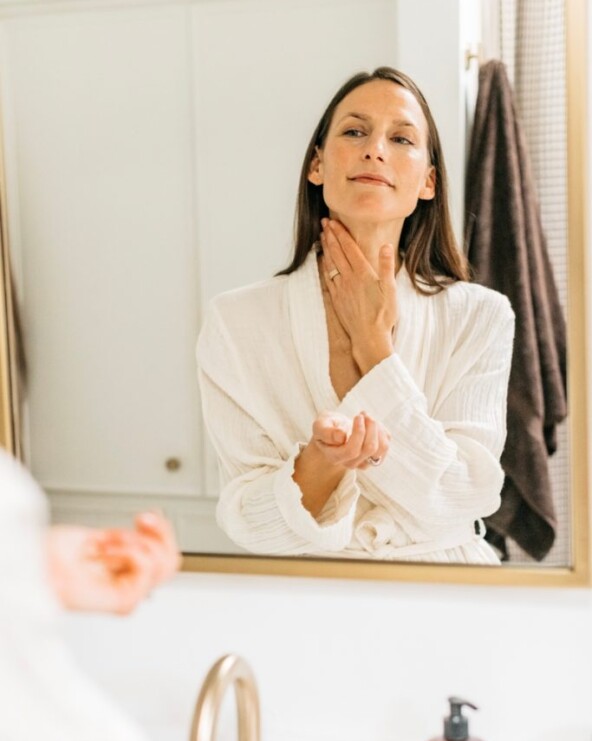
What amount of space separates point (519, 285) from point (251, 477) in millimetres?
341

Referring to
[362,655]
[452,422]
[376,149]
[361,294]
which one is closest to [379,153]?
[376,149]

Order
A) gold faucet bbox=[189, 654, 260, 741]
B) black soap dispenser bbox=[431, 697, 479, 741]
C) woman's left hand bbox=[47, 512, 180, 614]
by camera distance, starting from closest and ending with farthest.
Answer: woman's left hand bbox=[47, 512, 180, 614], gold faucet bbox=[189, 654, 260, 741], black soap dispenser bbox=[431, 697, 479, 741]

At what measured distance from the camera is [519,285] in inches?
35.0

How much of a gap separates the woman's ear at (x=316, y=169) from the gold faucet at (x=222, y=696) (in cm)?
48

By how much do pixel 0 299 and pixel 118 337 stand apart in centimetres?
15

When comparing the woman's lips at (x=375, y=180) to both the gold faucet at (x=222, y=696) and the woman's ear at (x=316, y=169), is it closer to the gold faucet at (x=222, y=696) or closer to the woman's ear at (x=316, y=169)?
the woman's ear at (x=316, y=169)

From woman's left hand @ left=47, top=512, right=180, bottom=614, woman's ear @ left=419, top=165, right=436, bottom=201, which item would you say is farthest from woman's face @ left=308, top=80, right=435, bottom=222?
woman's left hand @ left=47, top=512, right=180, bottom=614

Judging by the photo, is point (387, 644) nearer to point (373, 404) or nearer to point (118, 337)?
point (373, 404)

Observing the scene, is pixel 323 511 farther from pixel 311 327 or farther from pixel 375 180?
pixel 375 180

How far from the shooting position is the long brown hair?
0.89 metres

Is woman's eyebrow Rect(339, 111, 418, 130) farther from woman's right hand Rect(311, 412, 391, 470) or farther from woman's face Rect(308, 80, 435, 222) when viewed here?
woman's right hand Rect(311, 412, 391, 470)

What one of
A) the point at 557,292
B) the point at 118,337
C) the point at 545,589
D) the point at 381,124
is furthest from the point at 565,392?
the point at 118,337

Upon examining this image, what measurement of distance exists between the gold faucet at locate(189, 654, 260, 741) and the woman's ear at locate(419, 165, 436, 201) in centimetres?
48

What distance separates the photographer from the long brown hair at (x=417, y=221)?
0.89 m
